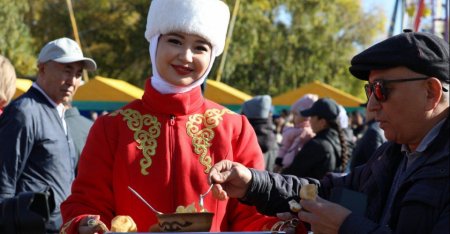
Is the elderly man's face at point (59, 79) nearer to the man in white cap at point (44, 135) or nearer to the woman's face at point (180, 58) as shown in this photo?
the man in white cap at point (44, 135)

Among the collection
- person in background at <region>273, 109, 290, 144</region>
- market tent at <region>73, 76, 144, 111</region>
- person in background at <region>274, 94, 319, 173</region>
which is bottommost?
person in background at <region>273, 109, 290, 144</region>

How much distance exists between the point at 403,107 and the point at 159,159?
1118mm

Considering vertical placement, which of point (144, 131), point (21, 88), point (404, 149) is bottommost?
point (21, 88)

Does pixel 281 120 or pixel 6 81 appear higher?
pixel 6 81

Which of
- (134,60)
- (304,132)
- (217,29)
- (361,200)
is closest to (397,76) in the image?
(361,200)

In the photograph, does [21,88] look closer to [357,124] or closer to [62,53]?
[357,124]

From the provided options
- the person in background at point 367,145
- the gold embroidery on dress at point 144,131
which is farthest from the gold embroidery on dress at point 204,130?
the person in background at point 367,145

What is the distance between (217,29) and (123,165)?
2.23 feet

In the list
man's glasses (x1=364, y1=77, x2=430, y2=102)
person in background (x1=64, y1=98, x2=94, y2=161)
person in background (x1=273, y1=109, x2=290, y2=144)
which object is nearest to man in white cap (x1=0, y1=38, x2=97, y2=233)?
person in background (x1=64, y1=98, x2=94, y2=161)

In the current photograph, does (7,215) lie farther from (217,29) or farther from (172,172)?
(217,29)

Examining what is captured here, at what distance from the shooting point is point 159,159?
3.28 meters

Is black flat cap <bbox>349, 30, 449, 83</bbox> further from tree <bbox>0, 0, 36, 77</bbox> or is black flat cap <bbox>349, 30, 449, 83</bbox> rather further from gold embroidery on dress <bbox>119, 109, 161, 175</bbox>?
tree <bbox>0, 0, 36, 77</bbox>

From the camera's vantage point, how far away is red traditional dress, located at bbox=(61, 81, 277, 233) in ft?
10.5

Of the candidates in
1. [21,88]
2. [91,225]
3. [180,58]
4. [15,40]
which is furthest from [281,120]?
[91,225]
